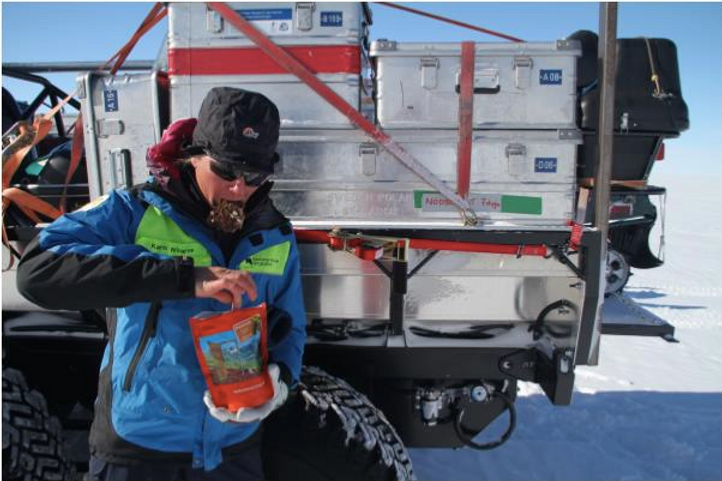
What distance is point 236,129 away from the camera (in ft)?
5.06

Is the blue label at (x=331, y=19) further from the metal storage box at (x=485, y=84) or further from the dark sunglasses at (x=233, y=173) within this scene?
the dark sunglasses at (x=233, y=173)

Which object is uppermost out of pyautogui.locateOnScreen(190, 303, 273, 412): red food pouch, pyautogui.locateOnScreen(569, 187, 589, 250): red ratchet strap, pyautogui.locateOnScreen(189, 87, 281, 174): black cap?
pyautogui.locateOnScreen(189, 87, 281, 174): black cap

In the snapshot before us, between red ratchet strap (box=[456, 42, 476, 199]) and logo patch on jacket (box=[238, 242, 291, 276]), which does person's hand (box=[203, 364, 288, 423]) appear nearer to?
logo patch on jacket (box=[238, 242, 291, 276])

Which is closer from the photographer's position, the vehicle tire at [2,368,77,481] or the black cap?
the black cap

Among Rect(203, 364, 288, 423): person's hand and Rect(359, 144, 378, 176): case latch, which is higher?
Rect(359, 144, 378, 176): case latch

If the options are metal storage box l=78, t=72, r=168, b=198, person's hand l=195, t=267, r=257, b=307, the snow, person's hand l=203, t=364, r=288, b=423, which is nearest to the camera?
person's hand l=195, t=267, r=257, b=307

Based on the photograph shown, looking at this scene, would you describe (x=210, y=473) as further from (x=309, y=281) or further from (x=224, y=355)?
(x=309, y=281)

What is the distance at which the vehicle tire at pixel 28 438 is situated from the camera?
2.09m

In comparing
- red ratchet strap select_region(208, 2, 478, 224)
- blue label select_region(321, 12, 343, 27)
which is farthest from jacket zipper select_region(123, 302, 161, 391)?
blue label select_region(321, 12, 343, 27)

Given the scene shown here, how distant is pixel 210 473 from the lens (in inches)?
67.1

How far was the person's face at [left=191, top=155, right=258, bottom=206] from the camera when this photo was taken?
1.59 m

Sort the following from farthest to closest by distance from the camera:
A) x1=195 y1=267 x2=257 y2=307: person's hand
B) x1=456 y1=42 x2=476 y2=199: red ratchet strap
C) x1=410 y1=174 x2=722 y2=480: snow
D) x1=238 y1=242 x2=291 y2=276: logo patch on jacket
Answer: x1=410 y1=174 x2=722 y2=480: snow → x1=456 y1=42 x2=476 y2=199: red ratchet strap → x1=238 y1=242 x2=291 y2=276: logo patch on jacket → x1=195 y1=267 x2=257 y2=307: person's hand

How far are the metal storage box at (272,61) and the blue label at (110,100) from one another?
302 mm

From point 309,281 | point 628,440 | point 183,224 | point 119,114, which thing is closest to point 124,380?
point 183,224
